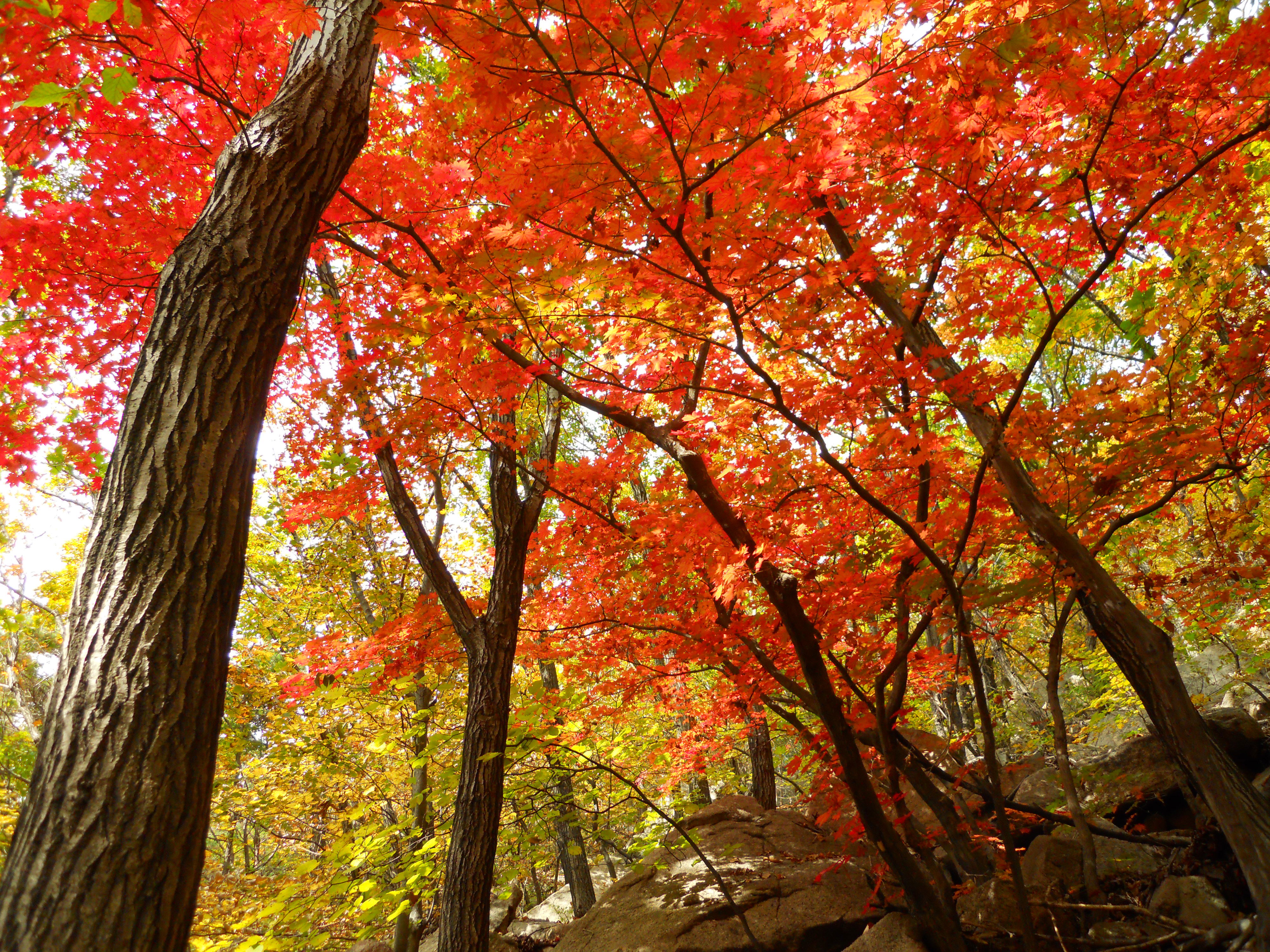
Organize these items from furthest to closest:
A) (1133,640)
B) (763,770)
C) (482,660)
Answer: (763,770), (482,660), (1133,640)

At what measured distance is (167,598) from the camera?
67.1 inches

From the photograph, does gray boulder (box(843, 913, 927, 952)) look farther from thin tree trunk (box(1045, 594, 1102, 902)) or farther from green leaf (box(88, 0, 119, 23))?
green leaf (box(88, 0, 119, 23))

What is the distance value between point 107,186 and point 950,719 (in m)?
13.1

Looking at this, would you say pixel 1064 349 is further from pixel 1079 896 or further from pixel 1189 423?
pixel 1079 896

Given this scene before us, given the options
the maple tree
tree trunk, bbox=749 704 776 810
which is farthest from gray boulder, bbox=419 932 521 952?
tree trunk, bbox=749 704 776 810

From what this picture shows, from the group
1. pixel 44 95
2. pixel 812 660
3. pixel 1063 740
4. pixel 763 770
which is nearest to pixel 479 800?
pixel 812 660

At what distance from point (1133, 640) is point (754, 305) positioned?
10.9ft

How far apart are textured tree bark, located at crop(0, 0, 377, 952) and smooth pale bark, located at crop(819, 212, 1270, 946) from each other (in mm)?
3369

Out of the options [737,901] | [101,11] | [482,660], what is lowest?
[737,901]

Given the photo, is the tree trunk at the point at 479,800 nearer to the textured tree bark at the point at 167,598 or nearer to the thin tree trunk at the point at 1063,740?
the textured tree bark at the point at 167,598

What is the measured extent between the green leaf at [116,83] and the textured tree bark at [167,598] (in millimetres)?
353

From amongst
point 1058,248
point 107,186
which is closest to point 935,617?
point 1058,248

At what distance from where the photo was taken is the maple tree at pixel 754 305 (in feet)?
9.20

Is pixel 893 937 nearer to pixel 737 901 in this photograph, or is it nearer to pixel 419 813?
pixel 737 901
